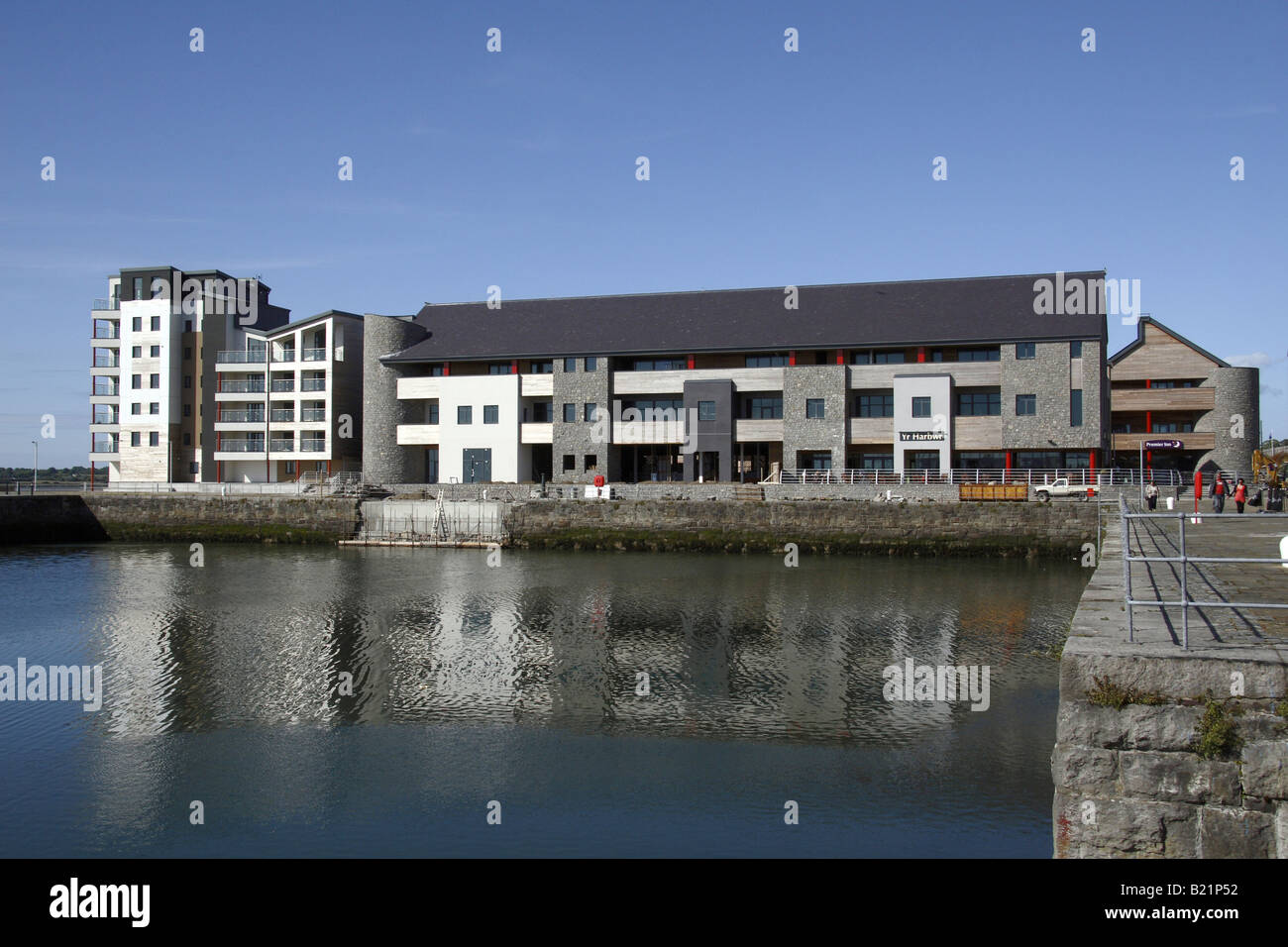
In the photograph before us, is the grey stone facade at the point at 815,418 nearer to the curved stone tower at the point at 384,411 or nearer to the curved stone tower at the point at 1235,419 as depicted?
the curved stone tower at the point at 1235,419

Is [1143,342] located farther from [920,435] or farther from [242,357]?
[242,357]

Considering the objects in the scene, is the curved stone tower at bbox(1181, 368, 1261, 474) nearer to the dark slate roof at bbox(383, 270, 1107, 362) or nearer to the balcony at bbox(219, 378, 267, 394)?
the dark slate roof at bbox(383, 270, 1107, 362)

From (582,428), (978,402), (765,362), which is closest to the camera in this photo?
(978,402)

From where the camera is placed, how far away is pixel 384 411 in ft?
212

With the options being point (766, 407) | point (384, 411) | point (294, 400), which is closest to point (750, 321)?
point (766, 407)

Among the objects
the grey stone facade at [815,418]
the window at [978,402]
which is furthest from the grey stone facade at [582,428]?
the window at [978,402]

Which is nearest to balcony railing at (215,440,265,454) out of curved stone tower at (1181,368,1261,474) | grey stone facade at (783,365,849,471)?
grey stone facade at (783,365,849,471)

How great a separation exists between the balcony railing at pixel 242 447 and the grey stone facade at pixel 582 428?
78.1 feet

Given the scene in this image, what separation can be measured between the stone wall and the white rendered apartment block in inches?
981

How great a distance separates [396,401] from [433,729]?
52.6 meters

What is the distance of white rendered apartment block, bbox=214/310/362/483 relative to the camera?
222 ft

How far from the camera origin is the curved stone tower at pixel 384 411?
64.0 meters

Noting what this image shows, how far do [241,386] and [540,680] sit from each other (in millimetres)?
58925

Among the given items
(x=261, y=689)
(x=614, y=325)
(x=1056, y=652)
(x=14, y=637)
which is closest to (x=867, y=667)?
(x=1056, y=652)
